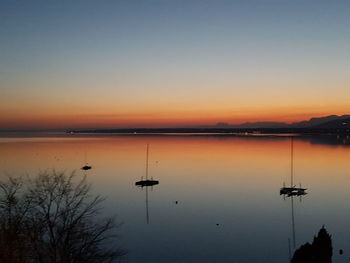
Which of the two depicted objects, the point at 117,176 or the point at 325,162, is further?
the point at 325,162

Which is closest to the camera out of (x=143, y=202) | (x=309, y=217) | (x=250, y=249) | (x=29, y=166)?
(x=250, y=249)

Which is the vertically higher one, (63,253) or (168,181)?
(63,253)

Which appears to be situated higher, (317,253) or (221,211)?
(317,253)

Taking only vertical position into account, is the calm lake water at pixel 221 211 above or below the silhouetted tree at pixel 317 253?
below

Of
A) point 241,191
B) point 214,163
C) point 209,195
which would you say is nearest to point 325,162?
point 214,163

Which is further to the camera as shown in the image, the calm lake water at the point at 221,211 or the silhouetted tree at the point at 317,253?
the calm lake water at the point at 221,211

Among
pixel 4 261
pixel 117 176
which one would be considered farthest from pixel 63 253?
pixel 117 176

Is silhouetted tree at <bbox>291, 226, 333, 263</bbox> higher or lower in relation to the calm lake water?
higher

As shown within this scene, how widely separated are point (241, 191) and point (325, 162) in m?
49.9

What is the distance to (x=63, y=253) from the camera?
1366 cm

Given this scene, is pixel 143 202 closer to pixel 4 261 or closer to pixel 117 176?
pixel 117 176

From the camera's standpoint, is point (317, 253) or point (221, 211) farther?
point (221, 211)

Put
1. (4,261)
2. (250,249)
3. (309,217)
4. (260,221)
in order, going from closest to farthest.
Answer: (4,261)
(250,249)
(260,221)
(309,217)

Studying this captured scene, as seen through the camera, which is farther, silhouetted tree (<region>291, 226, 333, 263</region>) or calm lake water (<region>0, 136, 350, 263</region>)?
calm lake water (<region>0, 136, 350, 263</region>)
